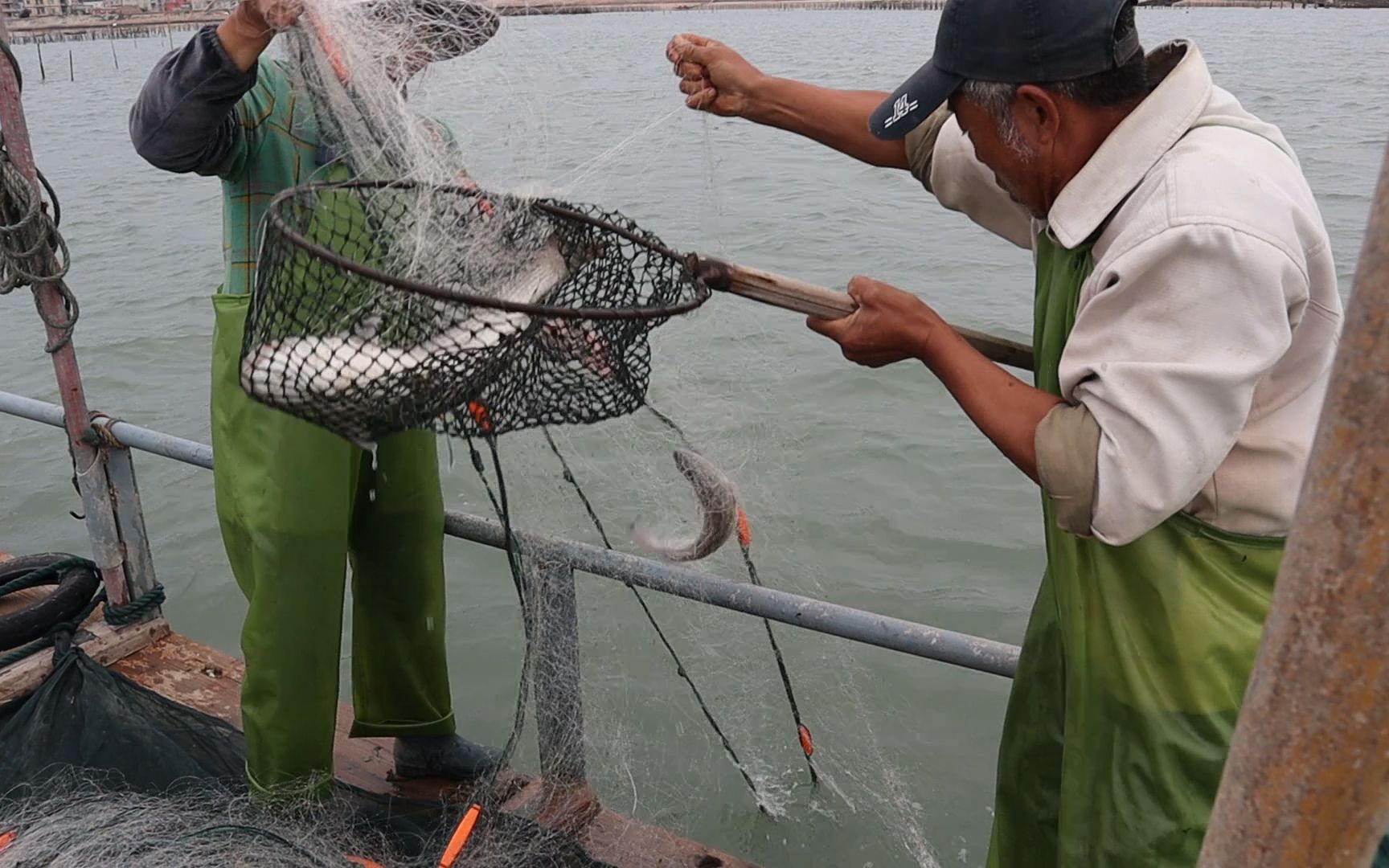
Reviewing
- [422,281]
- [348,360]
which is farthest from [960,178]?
[348,360]

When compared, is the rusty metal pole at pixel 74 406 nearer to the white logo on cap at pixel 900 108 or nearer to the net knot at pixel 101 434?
the net knot at pixel 101 434

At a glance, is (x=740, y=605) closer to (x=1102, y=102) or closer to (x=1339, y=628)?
(x=1102, y=102)

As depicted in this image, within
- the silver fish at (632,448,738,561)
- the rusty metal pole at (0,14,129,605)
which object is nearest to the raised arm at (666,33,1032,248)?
the silver fish at (632,448,738,561)

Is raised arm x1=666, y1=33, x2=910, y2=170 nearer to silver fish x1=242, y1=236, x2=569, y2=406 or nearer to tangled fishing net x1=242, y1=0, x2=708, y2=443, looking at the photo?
tangled fishing net x1=242, y1=0, x2=708, y2=443

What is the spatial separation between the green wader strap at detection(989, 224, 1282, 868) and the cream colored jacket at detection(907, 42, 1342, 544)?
0.08 meters

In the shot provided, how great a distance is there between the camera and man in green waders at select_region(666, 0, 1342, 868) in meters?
1.58

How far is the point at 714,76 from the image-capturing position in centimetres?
266

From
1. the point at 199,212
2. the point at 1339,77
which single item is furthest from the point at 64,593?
the point at 1339,77

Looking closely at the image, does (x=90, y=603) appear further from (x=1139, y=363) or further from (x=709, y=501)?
(x=1139, y=363)

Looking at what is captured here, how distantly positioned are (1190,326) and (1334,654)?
797mm

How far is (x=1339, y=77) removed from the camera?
21.1 meters

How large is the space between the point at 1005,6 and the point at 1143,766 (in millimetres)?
1209

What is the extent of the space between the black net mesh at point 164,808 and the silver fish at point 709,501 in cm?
78

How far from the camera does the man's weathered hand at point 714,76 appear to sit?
8.68 feet
